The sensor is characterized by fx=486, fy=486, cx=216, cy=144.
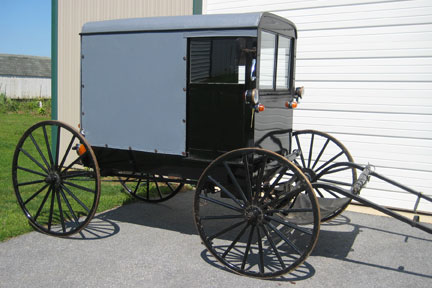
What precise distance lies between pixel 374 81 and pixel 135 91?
3.66m

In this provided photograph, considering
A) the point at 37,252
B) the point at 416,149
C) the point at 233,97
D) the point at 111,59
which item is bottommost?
the point at 37,252

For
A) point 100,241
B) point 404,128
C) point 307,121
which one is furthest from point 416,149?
A: point 100,241

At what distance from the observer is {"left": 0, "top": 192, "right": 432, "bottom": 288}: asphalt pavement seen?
4.43 m

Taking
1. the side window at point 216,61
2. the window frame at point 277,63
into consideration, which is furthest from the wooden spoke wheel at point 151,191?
the side window at point 216,61

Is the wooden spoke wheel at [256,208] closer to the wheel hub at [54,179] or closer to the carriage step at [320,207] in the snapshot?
the carriage step at [320,207]

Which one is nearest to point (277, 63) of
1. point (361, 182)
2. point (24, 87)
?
point (361, 182)

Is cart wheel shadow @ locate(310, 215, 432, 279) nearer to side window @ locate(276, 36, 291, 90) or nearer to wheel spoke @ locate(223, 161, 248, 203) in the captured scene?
wheel spoke @ locate(223, 161, 248, 203)

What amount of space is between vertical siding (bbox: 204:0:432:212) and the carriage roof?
6.10 feet

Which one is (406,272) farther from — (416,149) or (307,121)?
(307,121)

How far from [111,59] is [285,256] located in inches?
113

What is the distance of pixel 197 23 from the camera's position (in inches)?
192

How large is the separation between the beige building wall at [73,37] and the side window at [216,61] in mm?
4678

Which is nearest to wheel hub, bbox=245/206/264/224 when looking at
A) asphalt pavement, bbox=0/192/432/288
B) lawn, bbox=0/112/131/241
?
asphalt pavement, bbox=0/192/432/288

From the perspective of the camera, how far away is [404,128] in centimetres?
691
